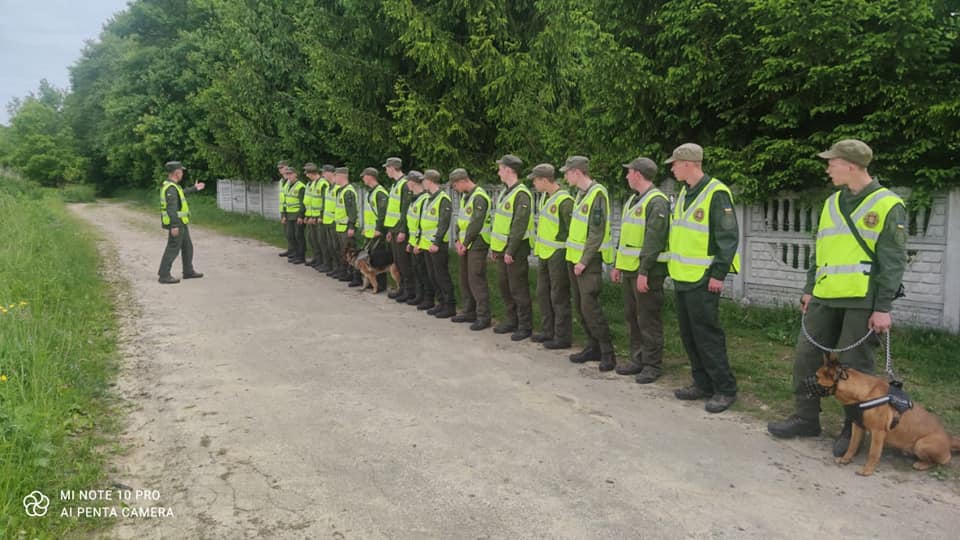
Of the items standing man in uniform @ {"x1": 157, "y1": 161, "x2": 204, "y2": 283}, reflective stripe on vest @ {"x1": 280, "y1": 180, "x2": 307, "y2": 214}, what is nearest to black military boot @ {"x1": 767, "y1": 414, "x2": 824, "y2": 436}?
standing man in uniform @ {"x1": 157, "y1": 161, "x2": 204, "y2": 283}

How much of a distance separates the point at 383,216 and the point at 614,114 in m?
4.08

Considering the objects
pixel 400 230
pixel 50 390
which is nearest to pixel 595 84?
pixel 400 230

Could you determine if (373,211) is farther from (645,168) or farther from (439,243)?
(645,168)

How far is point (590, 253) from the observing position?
23.9 feet

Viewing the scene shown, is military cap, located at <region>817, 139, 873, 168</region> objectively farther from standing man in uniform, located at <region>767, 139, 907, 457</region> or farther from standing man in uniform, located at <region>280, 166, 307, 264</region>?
standing man in uniform, located at <region>280, 166, 307, 264</region>

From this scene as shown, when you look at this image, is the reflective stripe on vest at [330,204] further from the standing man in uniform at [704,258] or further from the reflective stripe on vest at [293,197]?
the standing man in uniform at [704,258]

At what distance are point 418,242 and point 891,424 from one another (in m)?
6.91

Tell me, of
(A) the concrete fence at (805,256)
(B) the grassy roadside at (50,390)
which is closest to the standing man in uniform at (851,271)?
(A) the concrete fence at (805,256)

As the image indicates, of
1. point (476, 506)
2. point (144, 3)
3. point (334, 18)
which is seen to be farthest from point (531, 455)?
point (144, 3)

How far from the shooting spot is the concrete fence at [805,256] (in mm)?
7621

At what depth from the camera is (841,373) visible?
465 centimetres

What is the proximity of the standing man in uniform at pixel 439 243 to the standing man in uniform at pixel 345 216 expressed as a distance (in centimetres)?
299

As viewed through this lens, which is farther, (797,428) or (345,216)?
(345,216)

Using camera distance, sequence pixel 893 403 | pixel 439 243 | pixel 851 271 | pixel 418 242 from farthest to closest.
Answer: pixel 418 242, pixel 439 243, pixel 851 271, pixel 893 403
